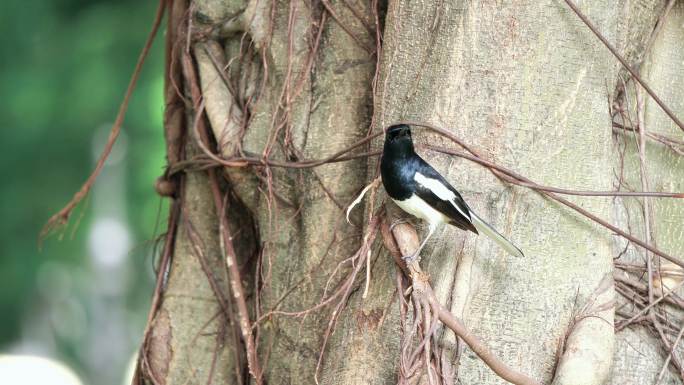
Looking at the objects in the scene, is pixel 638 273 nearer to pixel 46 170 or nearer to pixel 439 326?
pixel 439 326

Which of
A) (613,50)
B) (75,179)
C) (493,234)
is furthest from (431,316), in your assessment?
(75,179)

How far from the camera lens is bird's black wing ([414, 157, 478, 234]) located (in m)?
3.33

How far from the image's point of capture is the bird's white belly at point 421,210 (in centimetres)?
338

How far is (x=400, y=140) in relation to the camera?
340 centimetres

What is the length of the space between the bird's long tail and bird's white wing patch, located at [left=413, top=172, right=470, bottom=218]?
0.14 ft

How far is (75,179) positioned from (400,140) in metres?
15.2

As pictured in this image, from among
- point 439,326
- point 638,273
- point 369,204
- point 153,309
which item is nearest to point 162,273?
point 153,309

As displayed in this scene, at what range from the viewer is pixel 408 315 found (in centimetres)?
344

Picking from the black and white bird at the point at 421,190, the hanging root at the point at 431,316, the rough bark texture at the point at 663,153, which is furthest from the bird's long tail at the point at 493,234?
the rough bark texture at the point at 663,153

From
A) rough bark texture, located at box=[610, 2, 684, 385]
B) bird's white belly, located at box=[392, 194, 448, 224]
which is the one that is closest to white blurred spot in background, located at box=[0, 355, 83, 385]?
rough bark texture, located at box=[610, 2, 684, 385]

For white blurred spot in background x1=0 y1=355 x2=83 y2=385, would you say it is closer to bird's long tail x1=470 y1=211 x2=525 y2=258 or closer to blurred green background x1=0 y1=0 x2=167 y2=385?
blurred green background x1=0 y1=0 x2=167 y2=385

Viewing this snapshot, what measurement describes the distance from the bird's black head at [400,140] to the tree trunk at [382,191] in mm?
166

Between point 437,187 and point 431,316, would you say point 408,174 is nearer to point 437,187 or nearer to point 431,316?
point 437,187

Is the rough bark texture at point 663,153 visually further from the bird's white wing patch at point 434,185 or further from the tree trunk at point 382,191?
the bird's white wing patch at point 434,185
